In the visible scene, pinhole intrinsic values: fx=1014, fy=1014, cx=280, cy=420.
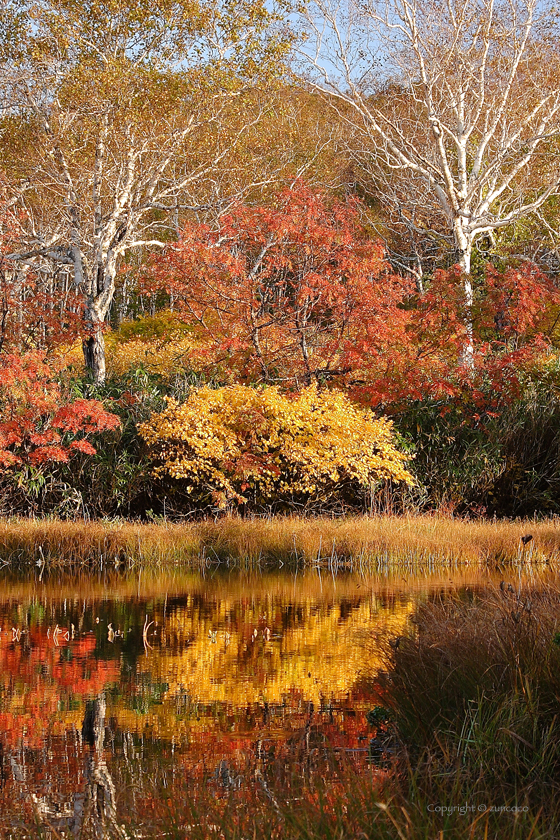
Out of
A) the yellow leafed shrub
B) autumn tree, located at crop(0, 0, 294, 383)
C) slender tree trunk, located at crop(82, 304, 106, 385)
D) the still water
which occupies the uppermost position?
autumn tree, located at crop(0, 0, 294, 383)

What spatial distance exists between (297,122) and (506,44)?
34.1 ft

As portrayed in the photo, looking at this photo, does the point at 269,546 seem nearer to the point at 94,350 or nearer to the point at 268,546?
the point at 268,546

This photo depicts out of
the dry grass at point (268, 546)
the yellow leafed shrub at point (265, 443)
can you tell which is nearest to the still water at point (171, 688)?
the dry grass at point (268, 546)

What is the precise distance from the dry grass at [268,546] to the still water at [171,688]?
63.0 inches

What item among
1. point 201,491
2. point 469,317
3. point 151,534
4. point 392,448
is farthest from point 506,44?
point 151,534

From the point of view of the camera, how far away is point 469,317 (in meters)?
16.7

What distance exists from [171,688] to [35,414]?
8.40 metres

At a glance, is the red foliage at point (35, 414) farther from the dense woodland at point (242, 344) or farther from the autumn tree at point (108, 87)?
the autumn tree at point (108, 87)

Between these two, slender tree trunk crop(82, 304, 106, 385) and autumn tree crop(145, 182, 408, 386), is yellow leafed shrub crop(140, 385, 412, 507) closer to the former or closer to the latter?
autumn tree crop(145, 182, 408, 386)

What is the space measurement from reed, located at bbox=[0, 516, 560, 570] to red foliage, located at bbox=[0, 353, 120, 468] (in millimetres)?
1312

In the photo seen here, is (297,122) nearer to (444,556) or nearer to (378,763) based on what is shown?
(444,556)

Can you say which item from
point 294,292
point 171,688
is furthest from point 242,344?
point 171,688

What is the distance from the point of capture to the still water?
14.6ft

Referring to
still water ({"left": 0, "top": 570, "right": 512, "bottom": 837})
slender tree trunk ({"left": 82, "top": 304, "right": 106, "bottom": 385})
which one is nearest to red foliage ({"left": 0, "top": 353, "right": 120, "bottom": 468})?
→ still water ({"left": 0, "top": 570, "right": 512, "bottom": 837})
